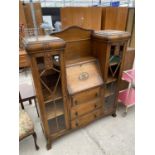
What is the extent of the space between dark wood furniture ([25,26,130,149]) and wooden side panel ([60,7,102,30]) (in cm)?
166

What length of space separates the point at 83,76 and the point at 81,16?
2.13 meters

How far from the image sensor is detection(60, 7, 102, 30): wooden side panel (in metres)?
2.88

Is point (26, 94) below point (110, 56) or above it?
below

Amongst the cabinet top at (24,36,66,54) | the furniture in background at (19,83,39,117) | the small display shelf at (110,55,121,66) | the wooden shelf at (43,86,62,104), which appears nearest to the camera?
the cabinet top at (24,36,66,54)

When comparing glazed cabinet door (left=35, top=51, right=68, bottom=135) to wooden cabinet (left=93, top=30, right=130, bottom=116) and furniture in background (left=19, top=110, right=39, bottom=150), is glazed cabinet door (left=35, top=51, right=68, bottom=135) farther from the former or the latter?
wooden cabinet (left=93, top=30, right=130, bottom=116)

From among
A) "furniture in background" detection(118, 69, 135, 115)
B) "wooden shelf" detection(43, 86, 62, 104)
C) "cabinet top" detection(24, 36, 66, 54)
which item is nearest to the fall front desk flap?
"wooden shelf" detection(43, 86, 62, 104)

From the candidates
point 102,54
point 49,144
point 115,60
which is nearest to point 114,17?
point 115,60

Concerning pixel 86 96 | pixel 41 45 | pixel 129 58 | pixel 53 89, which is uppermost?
pixel 41 45

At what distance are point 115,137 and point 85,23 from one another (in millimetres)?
2584

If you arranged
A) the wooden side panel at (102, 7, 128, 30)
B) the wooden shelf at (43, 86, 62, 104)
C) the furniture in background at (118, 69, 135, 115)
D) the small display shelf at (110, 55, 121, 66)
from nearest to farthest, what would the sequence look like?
the wooden shelf at (43, 86, 62, 104), the small display shelf at (110, 55, 121, 66), the furniture in background at (118, 69, 135, 115), the wooden side panel at (102, 7, 128, 30)

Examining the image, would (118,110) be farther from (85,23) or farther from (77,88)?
(85,23)

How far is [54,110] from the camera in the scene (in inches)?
55.0

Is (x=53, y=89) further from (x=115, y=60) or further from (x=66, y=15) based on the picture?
(x=66, y=15)
